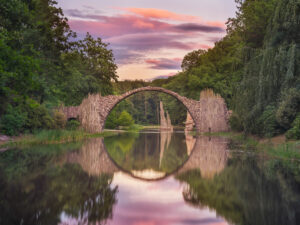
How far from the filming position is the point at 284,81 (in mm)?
12672

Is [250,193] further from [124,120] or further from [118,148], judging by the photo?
[124,120]

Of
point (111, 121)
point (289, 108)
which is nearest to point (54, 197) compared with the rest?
point (289, 108)

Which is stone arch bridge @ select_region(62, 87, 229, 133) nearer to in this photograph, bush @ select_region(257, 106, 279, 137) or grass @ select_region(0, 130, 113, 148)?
grass @ select_region(0, 130, 113, 148)

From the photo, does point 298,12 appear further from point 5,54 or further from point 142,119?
point 142,119

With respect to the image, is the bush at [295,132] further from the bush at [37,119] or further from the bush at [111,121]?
the bush at [111,121]

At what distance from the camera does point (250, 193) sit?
539cm

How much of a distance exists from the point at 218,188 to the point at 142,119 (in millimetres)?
71214

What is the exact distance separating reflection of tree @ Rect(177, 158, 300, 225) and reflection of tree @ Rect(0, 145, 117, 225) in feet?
4.76

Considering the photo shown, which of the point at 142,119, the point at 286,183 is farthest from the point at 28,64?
the point at 142,119

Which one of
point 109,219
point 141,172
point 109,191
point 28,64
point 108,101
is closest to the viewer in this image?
point 109,219

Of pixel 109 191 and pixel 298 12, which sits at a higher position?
pixel 298 12

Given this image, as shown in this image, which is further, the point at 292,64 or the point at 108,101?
the point at 108,101

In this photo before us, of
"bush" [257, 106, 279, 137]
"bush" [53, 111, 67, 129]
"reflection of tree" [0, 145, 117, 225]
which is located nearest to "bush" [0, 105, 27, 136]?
"bush" [53, 111, 67, 129]

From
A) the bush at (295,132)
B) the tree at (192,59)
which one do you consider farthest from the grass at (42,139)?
the tree at (192,59)
